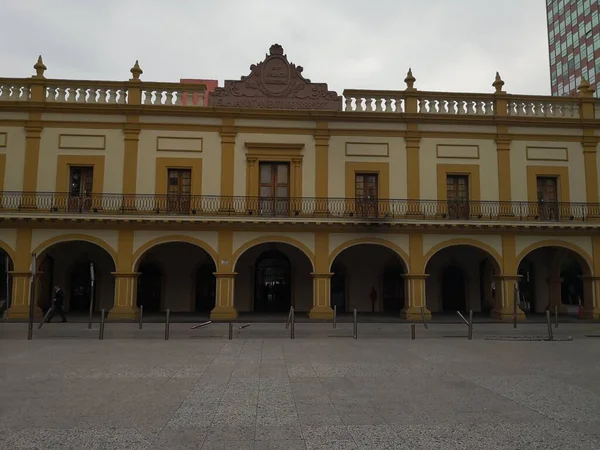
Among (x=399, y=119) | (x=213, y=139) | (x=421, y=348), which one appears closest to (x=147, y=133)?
(x=213, y=139)

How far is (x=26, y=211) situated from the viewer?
18.8 meters

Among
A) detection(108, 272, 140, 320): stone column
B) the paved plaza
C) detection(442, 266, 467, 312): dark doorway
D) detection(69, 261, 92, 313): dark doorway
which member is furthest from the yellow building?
the paved plaza

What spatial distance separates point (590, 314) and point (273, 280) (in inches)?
525

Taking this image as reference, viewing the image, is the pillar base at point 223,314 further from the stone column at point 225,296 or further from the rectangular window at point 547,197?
the rectangular window at point 547,197

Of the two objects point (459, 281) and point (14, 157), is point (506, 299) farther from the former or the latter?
point (14, 157)

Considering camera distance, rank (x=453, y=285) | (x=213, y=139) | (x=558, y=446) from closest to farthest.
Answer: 1. (x=558, y=446)
2. (x=213, y=139)
3. (x=453, y=285)

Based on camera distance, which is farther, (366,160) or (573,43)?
(573,43)

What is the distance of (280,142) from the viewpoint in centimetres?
2019

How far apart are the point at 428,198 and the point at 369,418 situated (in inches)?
620

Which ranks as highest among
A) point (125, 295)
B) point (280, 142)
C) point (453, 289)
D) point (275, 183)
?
point (280, 142)

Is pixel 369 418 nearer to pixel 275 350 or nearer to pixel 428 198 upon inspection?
pixel 275 350

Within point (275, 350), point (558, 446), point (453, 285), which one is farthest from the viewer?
point (453, 285)

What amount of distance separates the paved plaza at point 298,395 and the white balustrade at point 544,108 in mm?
12067

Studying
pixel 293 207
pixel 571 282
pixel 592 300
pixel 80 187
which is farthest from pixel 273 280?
pixel 571 282
